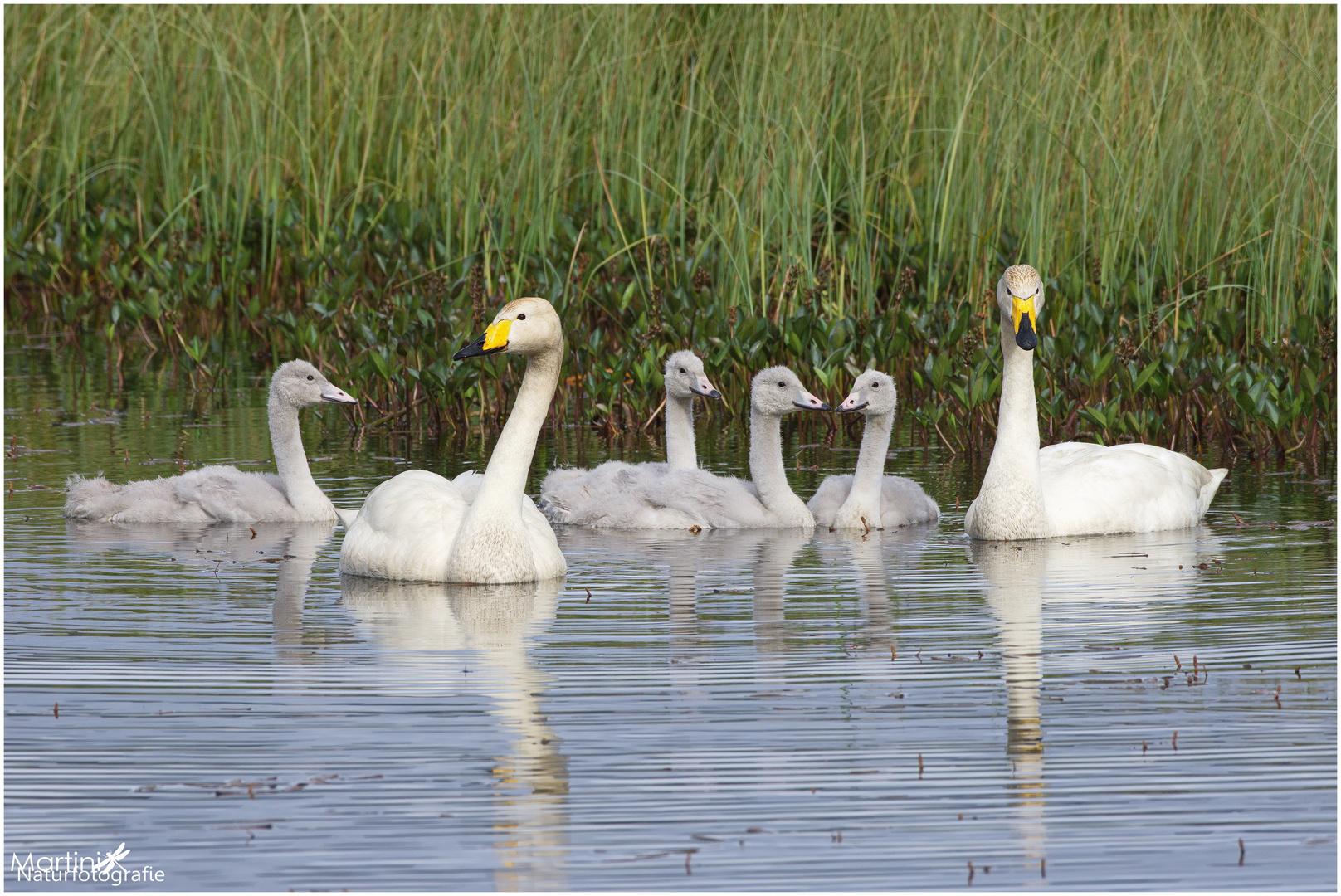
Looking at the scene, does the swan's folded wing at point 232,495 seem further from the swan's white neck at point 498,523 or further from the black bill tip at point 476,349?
the black bill tip at point 476,349

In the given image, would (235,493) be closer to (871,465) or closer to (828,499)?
(828,499)

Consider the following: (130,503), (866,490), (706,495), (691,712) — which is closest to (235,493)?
(130,503)

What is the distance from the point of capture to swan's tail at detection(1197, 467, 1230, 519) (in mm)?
11969

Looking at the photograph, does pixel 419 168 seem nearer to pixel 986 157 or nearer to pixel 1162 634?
pixel 986 157

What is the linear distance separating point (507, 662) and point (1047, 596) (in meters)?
2.73

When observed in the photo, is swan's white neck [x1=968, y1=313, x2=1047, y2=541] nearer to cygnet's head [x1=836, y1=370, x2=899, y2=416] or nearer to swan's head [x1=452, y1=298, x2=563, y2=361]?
cygnet's head [x1=836, y1=370, x2=899, y2=416]

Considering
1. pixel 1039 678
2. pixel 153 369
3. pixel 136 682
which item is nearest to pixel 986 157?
pixel 153 369

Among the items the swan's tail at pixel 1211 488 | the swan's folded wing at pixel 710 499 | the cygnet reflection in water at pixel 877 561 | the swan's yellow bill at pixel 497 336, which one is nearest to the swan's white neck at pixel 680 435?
the swan's folded wing at pixel 710 499

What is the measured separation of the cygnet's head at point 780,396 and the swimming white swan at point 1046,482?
1.05 meters

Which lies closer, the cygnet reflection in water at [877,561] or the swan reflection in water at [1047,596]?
the swan reflection in water at [1047,596]

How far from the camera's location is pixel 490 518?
9.98 meters

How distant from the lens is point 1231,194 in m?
15.2

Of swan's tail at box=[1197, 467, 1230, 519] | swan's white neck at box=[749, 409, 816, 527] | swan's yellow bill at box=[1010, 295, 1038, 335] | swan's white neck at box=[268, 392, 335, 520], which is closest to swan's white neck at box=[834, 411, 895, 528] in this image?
swan's white neck at box=[749, 409, 816, 527]

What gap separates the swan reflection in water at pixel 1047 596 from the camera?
660cm
